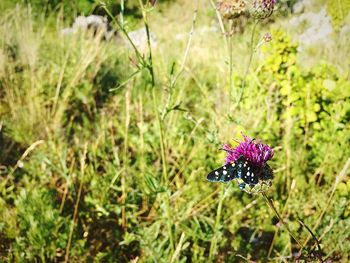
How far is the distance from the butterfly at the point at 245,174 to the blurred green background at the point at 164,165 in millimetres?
433

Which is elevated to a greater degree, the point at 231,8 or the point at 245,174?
the point at 231,8

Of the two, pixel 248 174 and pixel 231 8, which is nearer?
pixel 248 174

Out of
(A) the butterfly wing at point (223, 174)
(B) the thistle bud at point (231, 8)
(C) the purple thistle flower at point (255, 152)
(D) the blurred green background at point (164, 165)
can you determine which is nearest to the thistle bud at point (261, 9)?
(B) the thistle bud at point (231, 8)

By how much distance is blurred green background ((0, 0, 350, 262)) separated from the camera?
1894 mm

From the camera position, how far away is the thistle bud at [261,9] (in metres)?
1.51

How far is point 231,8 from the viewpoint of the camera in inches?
65.1

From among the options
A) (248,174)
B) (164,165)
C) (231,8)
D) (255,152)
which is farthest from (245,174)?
(231,8)

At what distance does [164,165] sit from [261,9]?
2.49ft

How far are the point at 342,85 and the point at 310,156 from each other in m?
0.51

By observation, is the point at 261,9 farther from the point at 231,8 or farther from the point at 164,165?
the point at 164,165

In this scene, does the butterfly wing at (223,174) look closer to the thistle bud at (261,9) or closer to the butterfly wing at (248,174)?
the butterfly wing at (248,174)

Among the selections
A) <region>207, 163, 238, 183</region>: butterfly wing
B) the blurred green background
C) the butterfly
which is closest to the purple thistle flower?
the butterfly

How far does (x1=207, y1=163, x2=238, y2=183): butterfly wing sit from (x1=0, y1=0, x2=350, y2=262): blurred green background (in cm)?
58

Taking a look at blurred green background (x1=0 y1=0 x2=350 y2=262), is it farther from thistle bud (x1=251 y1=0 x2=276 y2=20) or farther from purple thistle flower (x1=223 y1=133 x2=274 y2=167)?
purple thistle flower (x1=223 y1=133 x2=274 y2=167)
